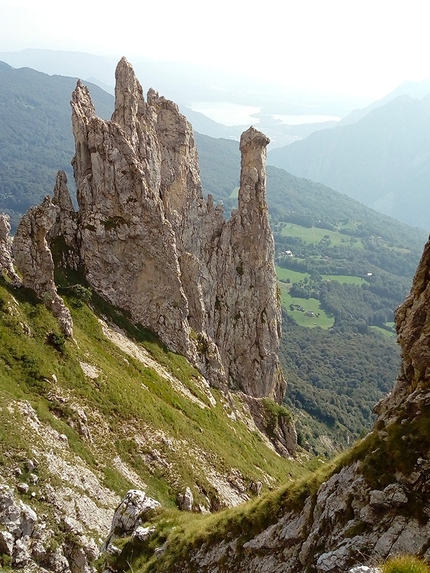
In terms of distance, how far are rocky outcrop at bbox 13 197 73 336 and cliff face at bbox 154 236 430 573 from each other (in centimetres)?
3182

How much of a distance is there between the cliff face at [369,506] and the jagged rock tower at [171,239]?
48365 mm

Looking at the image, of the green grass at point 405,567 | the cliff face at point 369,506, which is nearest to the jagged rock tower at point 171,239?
the cliff face at point 369,506

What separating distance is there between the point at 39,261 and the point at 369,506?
42.9m

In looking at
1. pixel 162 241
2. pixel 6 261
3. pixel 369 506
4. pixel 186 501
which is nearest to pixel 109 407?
pixel 186 501

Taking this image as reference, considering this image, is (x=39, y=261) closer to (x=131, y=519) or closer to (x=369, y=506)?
(x=131, y=519)

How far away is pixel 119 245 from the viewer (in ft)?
217

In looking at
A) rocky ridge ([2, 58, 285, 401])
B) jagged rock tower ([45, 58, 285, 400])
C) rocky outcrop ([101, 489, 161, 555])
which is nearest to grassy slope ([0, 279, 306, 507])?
rocky ridge ([2, 58, 285, 401])

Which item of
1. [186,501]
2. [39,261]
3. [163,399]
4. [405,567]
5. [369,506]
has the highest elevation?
[39,261]

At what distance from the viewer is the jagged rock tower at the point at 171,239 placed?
66.3 meters

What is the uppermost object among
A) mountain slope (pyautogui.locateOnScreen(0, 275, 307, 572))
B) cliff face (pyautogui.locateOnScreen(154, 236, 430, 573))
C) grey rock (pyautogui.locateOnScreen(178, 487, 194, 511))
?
cliff face (pyautogui.locateOnScreen(154, 236, 430, 573))

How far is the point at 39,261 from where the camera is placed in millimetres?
49719

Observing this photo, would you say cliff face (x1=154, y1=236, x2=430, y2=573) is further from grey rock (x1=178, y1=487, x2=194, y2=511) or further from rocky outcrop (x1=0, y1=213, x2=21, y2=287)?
rocky outcrop (x1=0, y1=213, x2=21, y2=287)

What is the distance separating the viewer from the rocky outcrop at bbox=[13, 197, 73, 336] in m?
48.5

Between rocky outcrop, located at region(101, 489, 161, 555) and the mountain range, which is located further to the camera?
rocky outcrop, located at region(101, 489, 161, 555)
